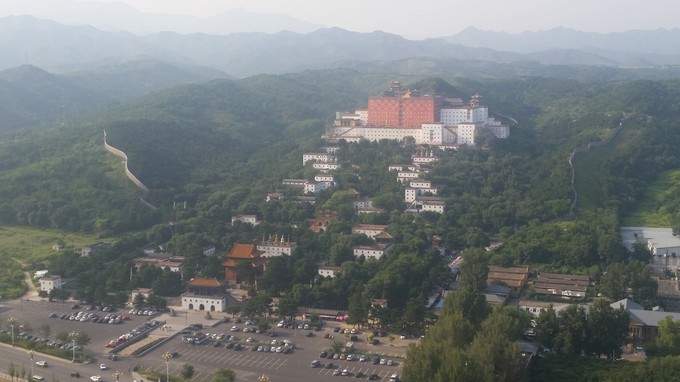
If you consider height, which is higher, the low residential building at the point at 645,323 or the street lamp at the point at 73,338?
the low residential building at the point at 645,323

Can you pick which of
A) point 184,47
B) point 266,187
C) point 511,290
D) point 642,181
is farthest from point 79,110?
point 184,47

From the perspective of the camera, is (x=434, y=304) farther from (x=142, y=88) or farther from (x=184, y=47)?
(x=184, y=47)

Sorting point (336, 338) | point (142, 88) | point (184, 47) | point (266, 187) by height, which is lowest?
point (336, 338)

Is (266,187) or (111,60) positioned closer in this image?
(266,187)

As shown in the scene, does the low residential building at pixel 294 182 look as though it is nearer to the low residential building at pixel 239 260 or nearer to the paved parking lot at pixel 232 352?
the low residential building at pixel 239 260

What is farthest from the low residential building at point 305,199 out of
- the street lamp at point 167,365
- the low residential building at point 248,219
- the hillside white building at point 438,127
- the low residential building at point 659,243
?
the street lamp at point 167,365

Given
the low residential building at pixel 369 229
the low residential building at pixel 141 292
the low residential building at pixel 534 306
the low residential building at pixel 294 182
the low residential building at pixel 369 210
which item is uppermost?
the low residential building at pixel 294 182
